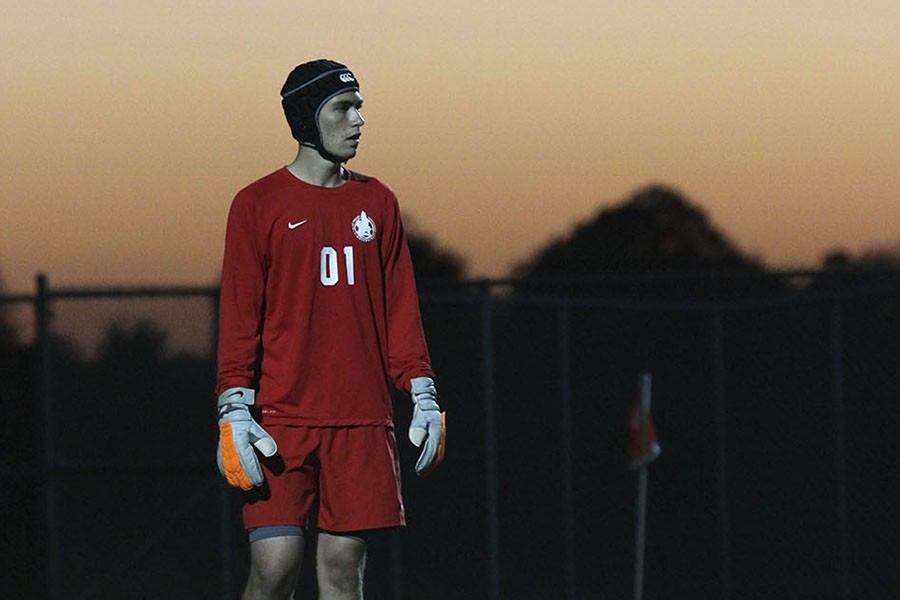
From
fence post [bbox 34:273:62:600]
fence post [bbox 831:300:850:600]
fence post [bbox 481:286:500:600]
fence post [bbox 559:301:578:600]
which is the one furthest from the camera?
fence post [bbox 559:301:578:600]

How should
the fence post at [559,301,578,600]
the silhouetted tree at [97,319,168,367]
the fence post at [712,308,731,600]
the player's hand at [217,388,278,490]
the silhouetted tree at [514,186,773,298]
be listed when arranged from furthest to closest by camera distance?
1. the silhouetted tree at [514,186,773,298]
2. the fence post at [712,308,731,600]
3. the fence post at [559,301,578,600]
4. the silhouetted tree at [97,319,168,367]
5. the player's hand at [217,388,278,490]

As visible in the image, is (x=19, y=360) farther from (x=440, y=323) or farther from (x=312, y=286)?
(x=312, y=286)

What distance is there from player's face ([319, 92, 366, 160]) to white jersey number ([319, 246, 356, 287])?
1.02 feet

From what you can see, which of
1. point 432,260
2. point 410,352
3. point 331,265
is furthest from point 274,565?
point 432,260

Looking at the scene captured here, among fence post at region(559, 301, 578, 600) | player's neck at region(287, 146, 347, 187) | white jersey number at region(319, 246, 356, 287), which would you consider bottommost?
fence post at region(559, 301, 578, 600)

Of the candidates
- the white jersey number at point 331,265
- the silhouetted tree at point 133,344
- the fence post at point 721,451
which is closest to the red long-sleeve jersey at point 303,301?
the white jersey number at point 331,265

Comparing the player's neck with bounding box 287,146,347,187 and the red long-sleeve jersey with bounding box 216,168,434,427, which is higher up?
the player's neck with bounding box 287,146,347,187

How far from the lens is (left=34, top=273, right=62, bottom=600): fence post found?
37.2ft

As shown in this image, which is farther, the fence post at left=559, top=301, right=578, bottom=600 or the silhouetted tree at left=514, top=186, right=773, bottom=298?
the silhouetted tree at left=514, top=186, right=773, bottom=298

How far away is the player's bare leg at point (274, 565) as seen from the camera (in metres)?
6.22

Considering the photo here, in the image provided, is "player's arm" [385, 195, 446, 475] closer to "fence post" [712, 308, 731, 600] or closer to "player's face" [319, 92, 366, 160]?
"player's face" [319, 92, 366, 160]

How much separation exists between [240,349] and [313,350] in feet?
0.82

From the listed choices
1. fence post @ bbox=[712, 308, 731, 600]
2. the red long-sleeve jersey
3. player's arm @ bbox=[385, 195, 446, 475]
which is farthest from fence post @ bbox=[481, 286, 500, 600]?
the red long-sleeve jersey

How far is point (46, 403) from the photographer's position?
11.3 metres
